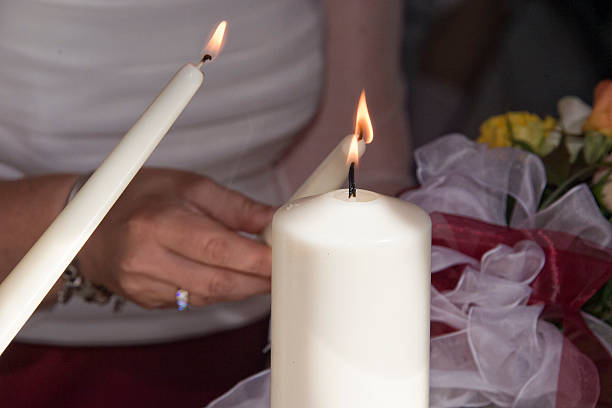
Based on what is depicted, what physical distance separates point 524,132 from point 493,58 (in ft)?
2.29

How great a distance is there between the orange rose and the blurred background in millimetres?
600

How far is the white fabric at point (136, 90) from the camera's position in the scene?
63cm

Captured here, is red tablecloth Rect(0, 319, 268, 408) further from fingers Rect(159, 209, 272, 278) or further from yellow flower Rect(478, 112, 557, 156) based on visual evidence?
yellow flower Rect(478, 112, 557, 156)

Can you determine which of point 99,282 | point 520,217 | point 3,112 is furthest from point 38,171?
point 520,217

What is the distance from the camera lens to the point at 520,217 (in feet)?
1.34

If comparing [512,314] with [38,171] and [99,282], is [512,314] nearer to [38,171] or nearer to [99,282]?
[99,282]

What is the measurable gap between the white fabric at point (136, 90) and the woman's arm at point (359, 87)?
6.1 inches

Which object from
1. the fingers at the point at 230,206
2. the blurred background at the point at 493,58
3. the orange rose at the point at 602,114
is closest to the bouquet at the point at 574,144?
the orange rose at the point at 602,114

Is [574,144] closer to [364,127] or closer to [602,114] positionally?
[602,114]

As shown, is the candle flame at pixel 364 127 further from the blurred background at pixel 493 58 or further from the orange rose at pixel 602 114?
the blurred background at pixel 493 58

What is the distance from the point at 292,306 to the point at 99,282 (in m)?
0.37

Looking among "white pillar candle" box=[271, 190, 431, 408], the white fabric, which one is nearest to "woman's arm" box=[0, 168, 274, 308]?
the white fabric

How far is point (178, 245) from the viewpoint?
47cm

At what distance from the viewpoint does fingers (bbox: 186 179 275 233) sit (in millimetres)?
521
